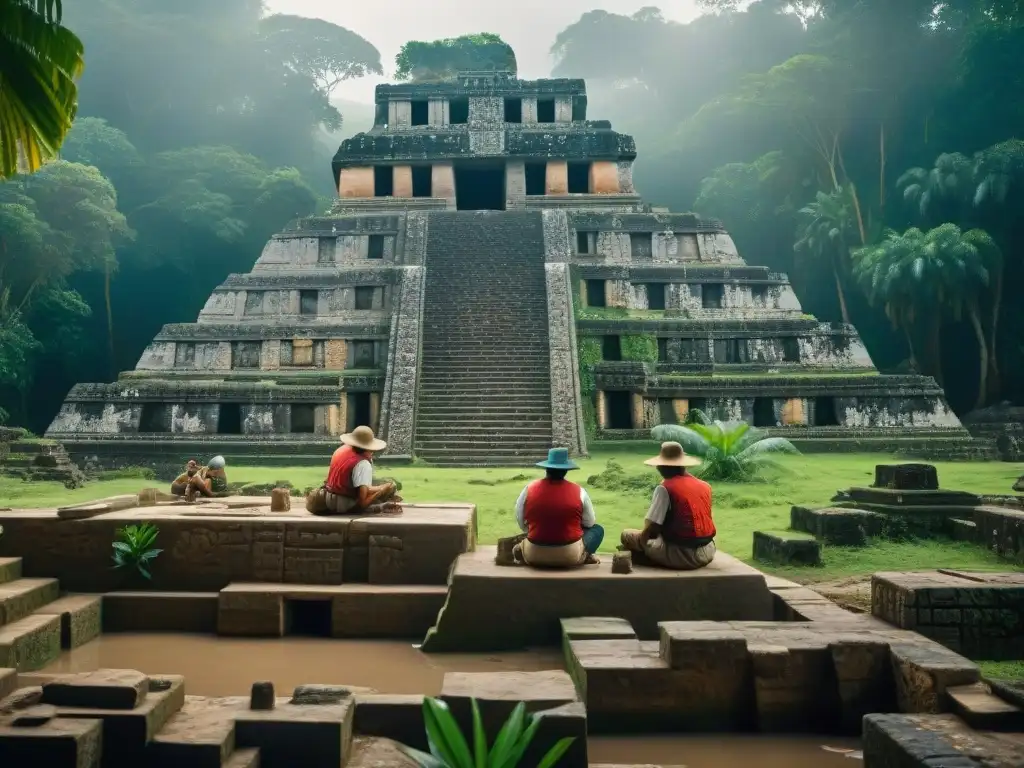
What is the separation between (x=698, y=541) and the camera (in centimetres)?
579

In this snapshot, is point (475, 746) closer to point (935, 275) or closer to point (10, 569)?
point (10, 569)

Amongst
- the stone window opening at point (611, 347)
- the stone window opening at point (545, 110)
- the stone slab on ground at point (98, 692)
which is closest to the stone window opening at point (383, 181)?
the stone window opening at point (545, 110)

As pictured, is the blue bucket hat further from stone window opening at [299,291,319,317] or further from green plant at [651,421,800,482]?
stone window opening at [299,291,319,317]

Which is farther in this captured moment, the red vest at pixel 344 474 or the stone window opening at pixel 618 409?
the stone window opening at pixel 618 409

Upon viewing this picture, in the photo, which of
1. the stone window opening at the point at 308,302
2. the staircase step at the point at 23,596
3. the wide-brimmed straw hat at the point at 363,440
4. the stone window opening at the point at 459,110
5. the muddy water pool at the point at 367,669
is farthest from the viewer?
the stone window opening at the point at 459,110

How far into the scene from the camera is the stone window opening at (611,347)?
17984 mm

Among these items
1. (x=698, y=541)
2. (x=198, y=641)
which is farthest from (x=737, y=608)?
(x=198, y=641)

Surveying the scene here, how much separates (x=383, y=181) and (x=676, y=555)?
2235 centimetres

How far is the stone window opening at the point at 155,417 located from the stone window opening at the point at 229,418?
101 cm

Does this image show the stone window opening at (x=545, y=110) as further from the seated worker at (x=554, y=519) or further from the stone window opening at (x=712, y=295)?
the seated worker at (x=554, y=519)

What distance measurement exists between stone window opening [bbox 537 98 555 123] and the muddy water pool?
81.9ft

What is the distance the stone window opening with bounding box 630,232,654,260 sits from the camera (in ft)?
69.8

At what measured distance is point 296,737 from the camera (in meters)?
3.67

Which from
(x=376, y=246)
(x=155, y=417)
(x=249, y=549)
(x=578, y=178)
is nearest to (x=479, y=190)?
(x=578, y=178)
